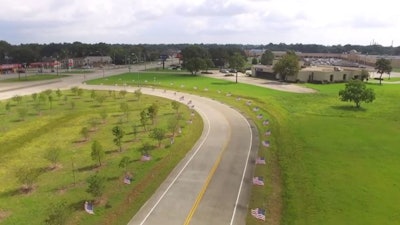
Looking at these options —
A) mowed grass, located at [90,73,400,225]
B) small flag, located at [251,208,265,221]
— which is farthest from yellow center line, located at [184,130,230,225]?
small flag, located at [251,208,265,221]

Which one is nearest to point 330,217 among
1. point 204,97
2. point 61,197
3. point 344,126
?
point 61,197

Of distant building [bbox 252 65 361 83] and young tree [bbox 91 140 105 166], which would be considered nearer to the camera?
young tree [bbox 91 140 105 166]

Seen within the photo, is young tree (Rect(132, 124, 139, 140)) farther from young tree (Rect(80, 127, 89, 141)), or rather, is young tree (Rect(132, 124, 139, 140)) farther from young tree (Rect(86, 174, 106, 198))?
young tree (Rect(86, 174, 106, 198))

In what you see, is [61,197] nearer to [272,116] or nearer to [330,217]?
[330,217]

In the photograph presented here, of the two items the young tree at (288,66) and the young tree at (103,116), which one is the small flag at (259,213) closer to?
the young tree at (103,116)

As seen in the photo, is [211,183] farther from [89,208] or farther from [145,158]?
[89,208]
